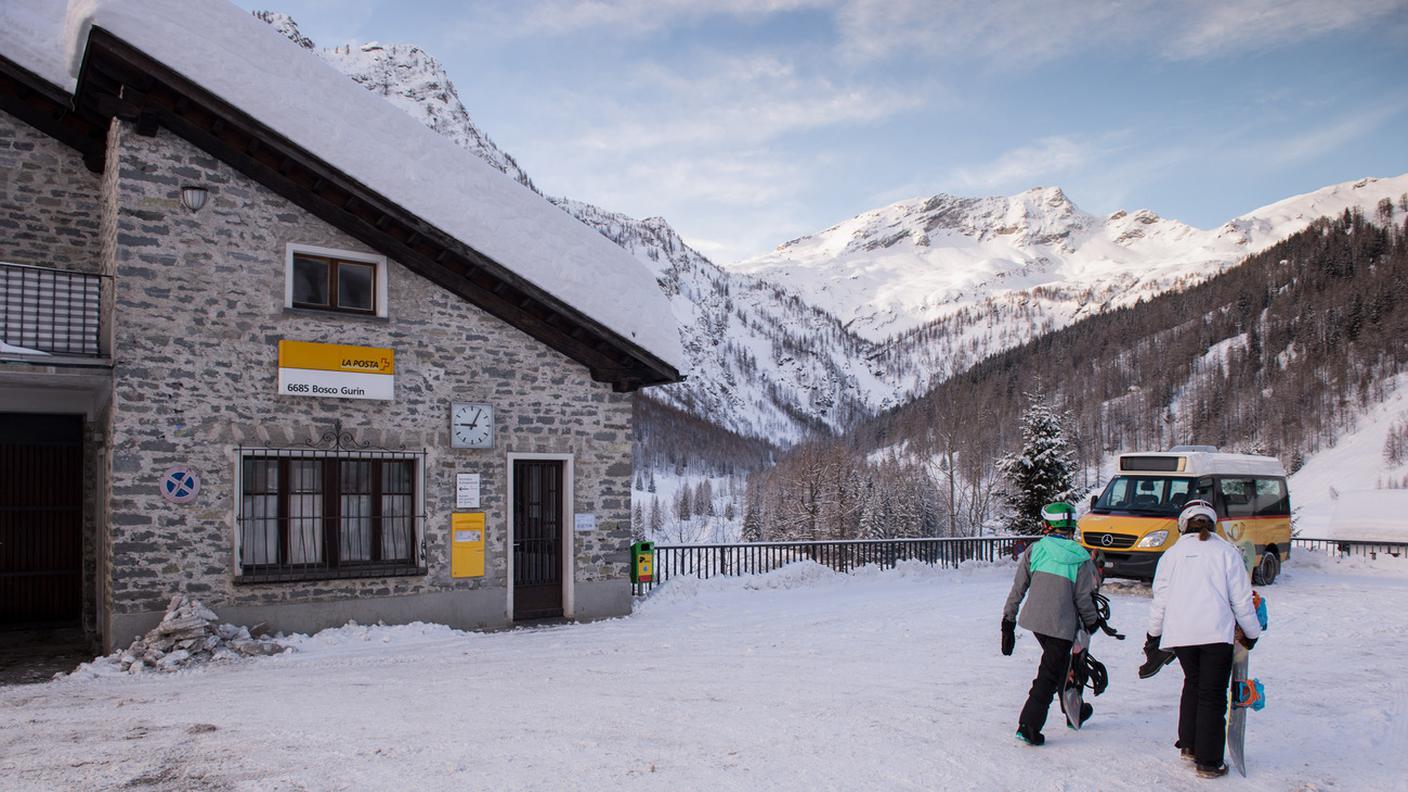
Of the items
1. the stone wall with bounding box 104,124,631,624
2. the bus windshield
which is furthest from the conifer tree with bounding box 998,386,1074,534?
the stone wall with bounding box 104,124,631,624

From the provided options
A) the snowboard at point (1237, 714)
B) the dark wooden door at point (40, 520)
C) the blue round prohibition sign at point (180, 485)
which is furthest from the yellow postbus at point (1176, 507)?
the dark wooden door at point (40, 520)

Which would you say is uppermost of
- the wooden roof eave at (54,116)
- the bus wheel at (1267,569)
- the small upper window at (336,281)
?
the wooden roof eave at (54,116)

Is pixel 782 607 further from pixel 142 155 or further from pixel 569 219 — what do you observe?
pixel 142 155

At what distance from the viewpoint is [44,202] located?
11.8 metres

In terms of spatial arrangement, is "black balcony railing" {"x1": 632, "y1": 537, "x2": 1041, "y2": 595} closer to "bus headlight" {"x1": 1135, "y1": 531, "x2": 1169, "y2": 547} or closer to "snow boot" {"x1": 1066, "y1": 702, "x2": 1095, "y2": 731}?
"bus headlight" {"x1": 1135, "y1": 531, "x2": 1169, "y2": 547}

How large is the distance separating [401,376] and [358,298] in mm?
1167

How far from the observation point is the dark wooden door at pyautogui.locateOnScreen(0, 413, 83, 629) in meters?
12.4

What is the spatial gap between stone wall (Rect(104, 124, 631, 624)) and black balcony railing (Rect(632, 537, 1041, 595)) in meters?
4.54

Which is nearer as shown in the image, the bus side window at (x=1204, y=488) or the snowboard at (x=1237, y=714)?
the snowboard at (x=1237, y=714)

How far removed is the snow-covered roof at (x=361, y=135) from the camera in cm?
1030

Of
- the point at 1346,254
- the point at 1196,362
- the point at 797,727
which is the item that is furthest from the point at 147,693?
the point at 1346,254

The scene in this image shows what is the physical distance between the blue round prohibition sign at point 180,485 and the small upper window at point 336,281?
2338 mm

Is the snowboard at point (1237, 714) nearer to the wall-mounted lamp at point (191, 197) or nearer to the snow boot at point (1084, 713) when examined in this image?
the snow boot at point (1084, 713)

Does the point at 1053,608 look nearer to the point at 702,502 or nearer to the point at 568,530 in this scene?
the point at 568,530
